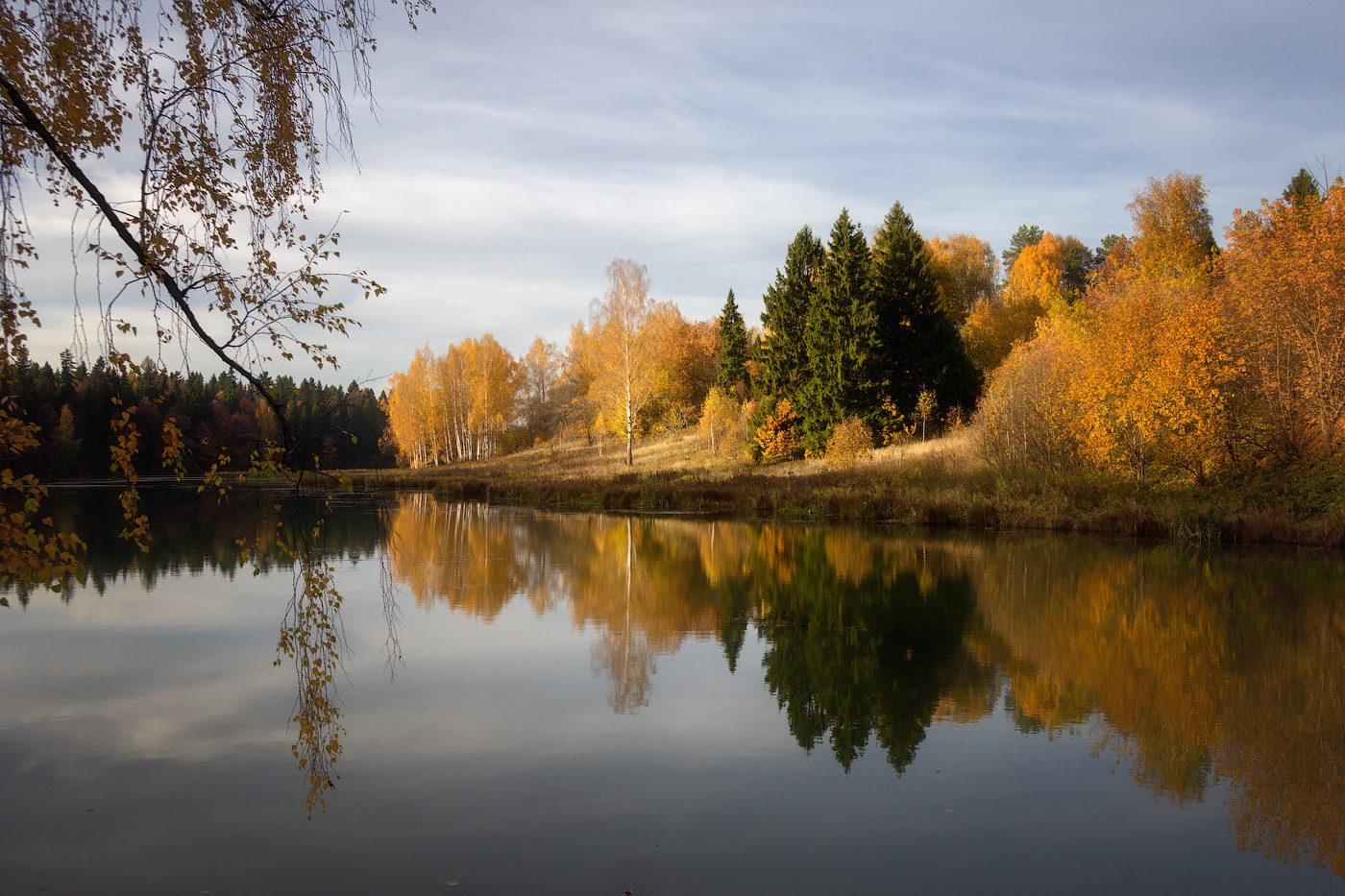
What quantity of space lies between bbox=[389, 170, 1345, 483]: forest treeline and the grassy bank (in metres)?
0.84

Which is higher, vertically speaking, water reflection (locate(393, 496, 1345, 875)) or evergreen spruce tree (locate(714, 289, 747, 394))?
evergreen spruce tree (locate(714, 289, 747, 394))

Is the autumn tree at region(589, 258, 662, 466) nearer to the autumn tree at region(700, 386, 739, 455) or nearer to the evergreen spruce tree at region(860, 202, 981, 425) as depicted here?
the autumn tree at region(700, 386, 739, 455)

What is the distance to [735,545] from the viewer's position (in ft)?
59.1

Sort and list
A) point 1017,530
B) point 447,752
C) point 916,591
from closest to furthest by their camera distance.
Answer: point 447,752 → point 916,591 → point 1017,530

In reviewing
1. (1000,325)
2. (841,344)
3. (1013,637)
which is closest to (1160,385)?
(1013,637)

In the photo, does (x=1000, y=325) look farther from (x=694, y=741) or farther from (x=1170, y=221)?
(x=694, y=741)

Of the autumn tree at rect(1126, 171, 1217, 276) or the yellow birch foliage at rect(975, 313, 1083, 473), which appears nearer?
the yellow birch foliage at rect(975, 313, 1083, 473)

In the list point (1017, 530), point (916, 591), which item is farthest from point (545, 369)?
point (916, 591)

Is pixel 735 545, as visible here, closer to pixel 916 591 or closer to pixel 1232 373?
pixel 916 591

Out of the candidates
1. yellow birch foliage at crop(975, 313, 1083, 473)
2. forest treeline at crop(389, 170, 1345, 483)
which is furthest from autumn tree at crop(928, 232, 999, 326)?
yellow birch foliage at crop(975, 313, 1083, 473)

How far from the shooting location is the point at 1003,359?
37.1 m

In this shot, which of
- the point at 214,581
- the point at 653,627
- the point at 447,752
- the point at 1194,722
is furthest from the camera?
the point at 214,581

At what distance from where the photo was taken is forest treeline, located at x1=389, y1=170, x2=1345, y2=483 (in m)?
19.4

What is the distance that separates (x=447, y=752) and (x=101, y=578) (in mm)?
10951
